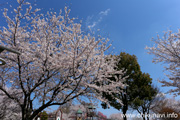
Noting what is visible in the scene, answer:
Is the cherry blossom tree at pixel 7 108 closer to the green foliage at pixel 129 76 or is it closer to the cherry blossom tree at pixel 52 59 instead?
the cherry blossom tree at pixel 52 59

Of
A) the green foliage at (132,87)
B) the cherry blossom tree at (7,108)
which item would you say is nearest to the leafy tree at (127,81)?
the green foliage at (132,87)

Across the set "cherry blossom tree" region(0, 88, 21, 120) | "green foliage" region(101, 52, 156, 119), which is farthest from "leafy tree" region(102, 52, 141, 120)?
"cherry blossom tree" region(0, 88, 21, 120)

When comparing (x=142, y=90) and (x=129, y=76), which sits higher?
(x=129, y=76)

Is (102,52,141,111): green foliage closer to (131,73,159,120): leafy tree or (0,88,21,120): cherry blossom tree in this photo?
(131,73,159,120): leafy tree

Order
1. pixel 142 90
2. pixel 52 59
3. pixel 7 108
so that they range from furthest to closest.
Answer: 1. pixel 142 90
2. pixel 7 108
3. pixel 52 59

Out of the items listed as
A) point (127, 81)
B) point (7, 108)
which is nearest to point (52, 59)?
point (7, 108)

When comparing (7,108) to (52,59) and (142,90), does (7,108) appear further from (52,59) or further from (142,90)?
(142,90)

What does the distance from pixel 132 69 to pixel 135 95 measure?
281 cm

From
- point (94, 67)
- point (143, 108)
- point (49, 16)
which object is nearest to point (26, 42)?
point (49, 16)

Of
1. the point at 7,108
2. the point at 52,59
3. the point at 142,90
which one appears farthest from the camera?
the point at 142,90

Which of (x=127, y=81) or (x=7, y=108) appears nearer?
(x=7, y=108)

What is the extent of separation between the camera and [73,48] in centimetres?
486

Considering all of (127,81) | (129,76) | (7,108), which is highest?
(129,76)

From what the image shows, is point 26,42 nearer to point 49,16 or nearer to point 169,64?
point 49,16
